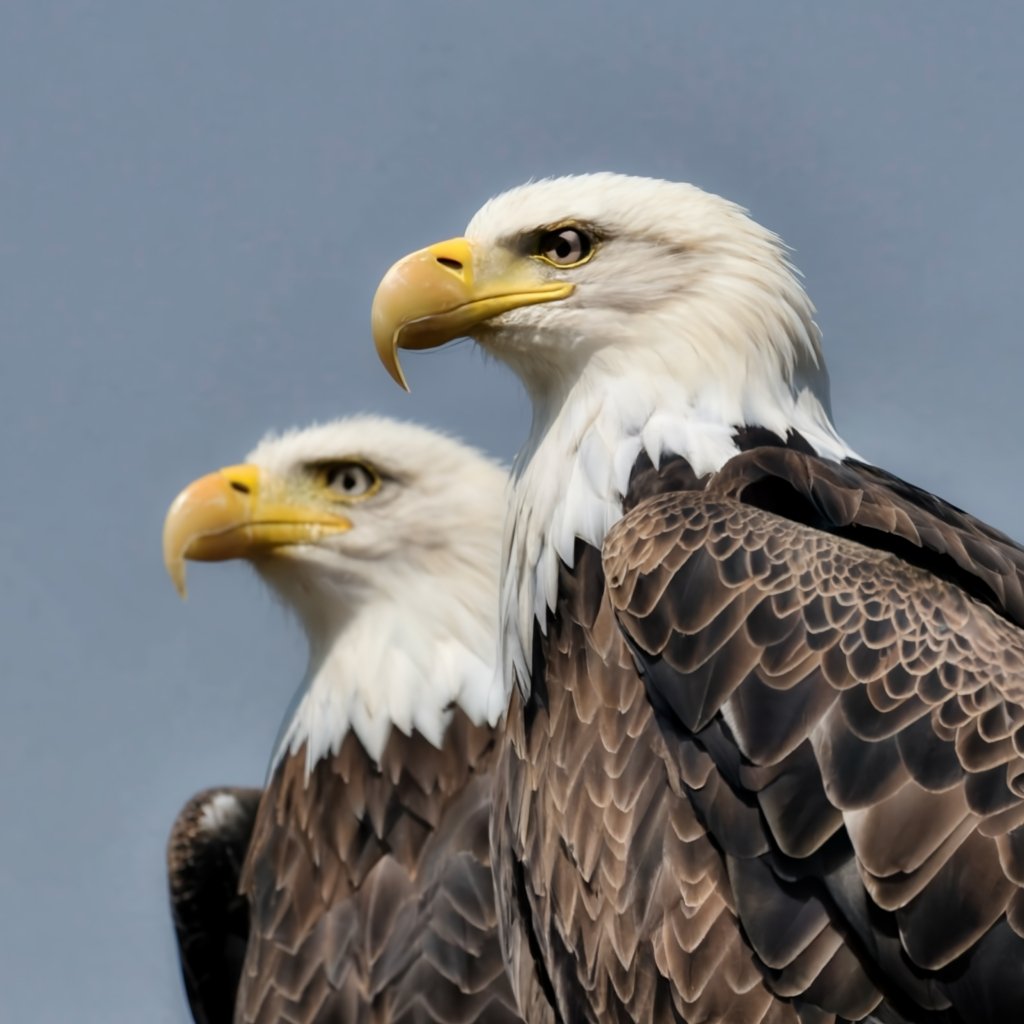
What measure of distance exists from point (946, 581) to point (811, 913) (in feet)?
2.99

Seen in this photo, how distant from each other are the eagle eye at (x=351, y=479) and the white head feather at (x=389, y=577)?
3cm

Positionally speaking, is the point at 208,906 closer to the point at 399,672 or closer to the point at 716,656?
the point at 399,672

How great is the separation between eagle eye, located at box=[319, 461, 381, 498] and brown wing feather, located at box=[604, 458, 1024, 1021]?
2.60m

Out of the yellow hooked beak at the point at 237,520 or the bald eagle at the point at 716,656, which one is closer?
the bald eagle at the point at 716,656

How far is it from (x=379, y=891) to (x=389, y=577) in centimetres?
126

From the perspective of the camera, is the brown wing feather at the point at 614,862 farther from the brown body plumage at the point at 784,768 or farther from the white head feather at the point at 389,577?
the white head feather at the point at 389,577

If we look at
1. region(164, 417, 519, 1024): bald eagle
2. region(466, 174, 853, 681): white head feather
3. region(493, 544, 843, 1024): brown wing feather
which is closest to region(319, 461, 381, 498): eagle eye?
region(164, 417, 519, 1024): bald eagle

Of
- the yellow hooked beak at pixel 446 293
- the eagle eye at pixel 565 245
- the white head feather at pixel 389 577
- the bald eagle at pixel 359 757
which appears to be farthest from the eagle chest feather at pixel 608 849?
the white head feather at pixel 389 577

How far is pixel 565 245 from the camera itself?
246 inches

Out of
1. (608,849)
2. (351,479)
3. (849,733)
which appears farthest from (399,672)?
(849,733)

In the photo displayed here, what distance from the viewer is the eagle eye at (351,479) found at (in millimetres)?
8008

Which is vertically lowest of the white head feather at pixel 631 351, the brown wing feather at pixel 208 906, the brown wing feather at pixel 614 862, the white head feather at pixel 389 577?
the brown wing feather at pixel 208 906

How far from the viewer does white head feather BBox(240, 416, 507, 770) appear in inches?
303

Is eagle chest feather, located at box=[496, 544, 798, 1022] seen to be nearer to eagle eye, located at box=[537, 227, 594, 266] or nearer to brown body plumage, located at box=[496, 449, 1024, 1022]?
brown body plumage, located at box=[496, 449, 1024, 1022]
